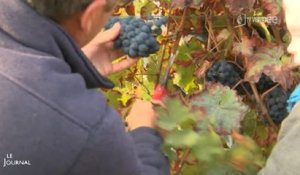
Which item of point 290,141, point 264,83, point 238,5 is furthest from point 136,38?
point 290,141

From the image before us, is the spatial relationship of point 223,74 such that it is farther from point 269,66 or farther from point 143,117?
point 143,117

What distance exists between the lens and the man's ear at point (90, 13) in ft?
3.54

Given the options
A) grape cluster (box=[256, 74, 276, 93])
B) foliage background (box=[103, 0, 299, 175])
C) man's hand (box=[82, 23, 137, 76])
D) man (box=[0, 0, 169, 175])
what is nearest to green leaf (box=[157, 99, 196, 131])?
foliage background (box=[103, 0, 299, 175])

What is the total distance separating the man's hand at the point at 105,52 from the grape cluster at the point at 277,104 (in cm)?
35

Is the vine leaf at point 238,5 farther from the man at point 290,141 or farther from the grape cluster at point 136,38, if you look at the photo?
the man at point 290,141

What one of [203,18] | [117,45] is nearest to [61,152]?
[117,45]

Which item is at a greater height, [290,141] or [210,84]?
[290,141]

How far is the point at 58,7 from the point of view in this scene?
41.4 inches

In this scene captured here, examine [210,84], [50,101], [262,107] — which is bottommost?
[262,107]

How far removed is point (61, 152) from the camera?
3.41ft

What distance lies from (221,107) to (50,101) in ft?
1.73

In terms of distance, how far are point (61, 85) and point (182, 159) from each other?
44 cm

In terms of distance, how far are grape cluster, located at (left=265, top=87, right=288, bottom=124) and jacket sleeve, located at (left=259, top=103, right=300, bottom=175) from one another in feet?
1.46

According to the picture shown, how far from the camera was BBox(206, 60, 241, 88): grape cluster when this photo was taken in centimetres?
160
